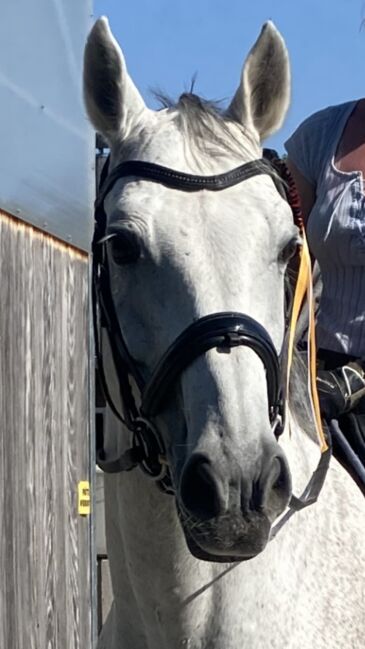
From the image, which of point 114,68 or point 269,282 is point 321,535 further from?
point 114,68

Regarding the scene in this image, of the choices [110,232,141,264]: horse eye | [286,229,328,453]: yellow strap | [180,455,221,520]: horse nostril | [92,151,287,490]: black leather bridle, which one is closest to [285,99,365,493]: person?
[286,229,328,453]: yellow strap

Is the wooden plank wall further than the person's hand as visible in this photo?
Yes

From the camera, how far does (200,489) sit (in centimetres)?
281

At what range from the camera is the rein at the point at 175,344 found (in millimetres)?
2920

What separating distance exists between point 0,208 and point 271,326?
11.3ft

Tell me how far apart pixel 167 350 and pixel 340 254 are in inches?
36.2

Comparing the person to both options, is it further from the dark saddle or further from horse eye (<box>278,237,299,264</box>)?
horse eye (<box>278,237,299,264</box>)

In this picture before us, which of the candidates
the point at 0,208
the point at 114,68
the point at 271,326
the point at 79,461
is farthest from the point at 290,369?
the point at 79,461

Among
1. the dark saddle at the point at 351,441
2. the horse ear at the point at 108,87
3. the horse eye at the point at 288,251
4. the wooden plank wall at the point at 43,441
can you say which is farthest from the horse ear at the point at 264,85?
the wooden plank wall at the point at 43,441

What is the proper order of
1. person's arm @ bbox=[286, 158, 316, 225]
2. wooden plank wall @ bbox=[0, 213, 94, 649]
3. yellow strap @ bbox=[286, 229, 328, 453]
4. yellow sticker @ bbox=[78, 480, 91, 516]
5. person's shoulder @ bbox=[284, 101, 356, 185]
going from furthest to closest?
yellow sticker @ bbox=[78, 480, 91, 516]
wooden plank wall @ bbox=[0, 213, 94, 649]
person's arm @ bbox=[286, 158, 316, 225]
person's shoulder @ bbox=[284, 101, 356, 185]
yellow strap @ bbox=[286, 229, 328, 453]

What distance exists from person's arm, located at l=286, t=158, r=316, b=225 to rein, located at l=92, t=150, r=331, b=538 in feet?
1.67

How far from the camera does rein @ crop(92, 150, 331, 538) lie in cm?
292

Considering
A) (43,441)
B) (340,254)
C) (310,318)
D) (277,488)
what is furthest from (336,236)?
(43,441)

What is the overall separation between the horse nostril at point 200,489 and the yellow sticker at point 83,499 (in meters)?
4.53
